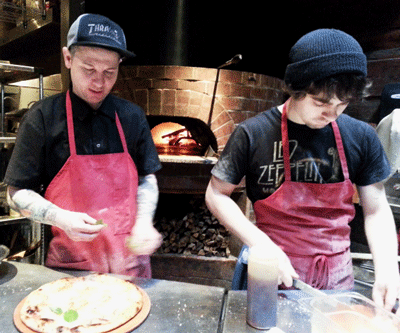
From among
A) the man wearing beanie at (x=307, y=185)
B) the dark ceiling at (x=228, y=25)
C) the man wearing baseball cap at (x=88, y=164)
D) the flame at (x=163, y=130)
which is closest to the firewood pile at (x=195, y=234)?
the flame at (x=163, y=130)

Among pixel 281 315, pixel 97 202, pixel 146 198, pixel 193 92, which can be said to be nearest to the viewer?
pixel 281 315

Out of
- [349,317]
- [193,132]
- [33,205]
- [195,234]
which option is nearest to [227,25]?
[193,132]

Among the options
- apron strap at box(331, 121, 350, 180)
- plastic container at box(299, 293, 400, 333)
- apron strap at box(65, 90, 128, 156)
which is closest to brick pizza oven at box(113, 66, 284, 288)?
apron strap at box(65, 90, 128, 156)

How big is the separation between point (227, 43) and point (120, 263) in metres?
2.53

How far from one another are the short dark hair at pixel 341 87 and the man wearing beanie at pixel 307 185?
0.05 metres

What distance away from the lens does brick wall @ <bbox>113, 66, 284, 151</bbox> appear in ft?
9.96

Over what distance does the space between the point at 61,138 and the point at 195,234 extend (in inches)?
91.7

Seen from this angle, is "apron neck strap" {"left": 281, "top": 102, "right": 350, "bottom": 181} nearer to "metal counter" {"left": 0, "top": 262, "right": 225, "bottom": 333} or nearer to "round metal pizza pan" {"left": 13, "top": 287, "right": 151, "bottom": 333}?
"metal counter" {"left": 0, "top": 262, "right": 225, "bottom": 333}

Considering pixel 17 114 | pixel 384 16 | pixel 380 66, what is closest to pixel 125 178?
pixel 17 114

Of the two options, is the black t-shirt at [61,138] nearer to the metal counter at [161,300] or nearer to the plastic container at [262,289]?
the metal counter at [161,300]

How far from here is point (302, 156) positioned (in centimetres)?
138

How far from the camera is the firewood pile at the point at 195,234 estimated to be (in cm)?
A: 346

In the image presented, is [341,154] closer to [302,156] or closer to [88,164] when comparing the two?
[302,156]

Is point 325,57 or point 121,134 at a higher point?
point 325,57
